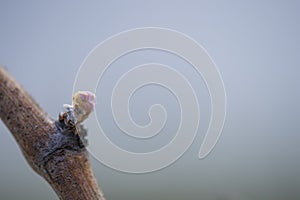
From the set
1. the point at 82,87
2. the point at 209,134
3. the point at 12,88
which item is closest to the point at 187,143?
the point at 209,134

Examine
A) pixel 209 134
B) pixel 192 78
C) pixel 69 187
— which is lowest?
pixel 69 187

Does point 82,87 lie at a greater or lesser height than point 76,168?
greater

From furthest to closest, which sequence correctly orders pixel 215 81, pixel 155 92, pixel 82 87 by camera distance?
pixel 155 92 < pixel 215 81 < pixel 82 87

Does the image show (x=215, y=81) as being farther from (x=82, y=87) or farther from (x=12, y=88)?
(x=12, y=88)

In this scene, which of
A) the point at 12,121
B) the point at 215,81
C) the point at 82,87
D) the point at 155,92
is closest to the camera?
the point at 12,121

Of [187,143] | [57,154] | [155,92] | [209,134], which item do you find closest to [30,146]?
[57,154]

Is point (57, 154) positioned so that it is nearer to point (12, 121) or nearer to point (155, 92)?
point (12, 121)

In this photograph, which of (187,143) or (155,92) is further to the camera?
(155,92)
